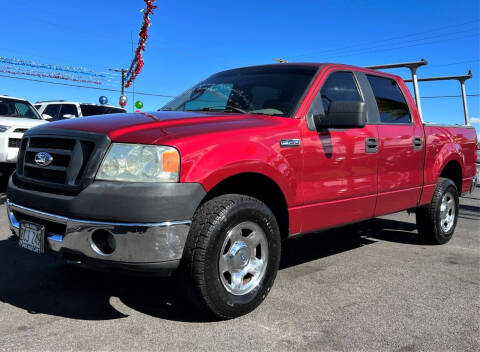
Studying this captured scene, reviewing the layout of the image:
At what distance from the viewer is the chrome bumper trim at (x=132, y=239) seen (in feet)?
8.66

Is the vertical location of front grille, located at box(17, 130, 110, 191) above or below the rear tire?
above

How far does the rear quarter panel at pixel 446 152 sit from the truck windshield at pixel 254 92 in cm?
192

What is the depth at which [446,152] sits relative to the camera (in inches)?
211

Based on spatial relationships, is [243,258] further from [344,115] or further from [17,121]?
[17,121]

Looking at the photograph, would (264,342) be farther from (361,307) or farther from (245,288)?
(361,307)

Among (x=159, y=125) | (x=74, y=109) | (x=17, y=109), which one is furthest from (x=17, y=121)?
(x=159, y=125)

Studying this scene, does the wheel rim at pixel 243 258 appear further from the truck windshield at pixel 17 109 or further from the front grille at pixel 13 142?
the truck windshield at pixel 17 109

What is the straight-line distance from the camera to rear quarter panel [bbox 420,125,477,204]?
5.08m

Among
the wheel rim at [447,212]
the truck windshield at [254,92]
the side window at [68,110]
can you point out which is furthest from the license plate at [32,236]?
the side window at [68,110]

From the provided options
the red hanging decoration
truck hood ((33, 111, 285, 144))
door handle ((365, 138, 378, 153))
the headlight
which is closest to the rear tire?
door handle ((365, 138, 378, 153))

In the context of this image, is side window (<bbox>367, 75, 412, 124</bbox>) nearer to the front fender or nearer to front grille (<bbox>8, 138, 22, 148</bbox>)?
the front fender

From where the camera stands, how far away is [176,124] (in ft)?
10.2

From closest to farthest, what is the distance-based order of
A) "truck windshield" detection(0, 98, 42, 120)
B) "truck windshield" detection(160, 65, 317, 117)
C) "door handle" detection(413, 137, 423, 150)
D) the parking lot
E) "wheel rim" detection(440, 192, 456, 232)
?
the parking lot, "truck windshield" detection(160, 65, 317, 117), "door handle" detection(413, 137, 423, 150), "wheel rim" detection(440, 192, 456, 232), "truck windshield" detection(0, 98, 42, 120)

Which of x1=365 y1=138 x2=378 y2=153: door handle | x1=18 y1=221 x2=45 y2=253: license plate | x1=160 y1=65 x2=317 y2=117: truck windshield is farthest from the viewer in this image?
x1=365 y1=138 x2=378 y2=153: door handle
